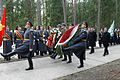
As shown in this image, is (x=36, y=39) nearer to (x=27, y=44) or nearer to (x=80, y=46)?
(x=80, y=46)

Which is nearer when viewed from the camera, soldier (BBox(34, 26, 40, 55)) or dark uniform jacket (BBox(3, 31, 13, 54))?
dark uniform jacket (BBox(3, 31, 13, 54))

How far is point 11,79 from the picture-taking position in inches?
375

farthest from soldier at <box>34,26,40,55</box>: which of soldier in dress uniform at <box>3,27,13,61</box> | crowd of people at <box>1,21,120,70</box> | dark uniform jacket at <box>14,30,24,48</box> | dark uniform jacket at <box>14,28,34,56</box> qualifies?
dark uniform jacket at <box>14,28,34,56</box>

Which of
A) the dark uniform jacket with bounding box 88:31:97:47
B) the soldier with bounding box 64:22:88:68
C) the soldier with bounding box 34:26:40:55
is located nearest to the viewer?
the soldier with bounding box 64:22:88:68

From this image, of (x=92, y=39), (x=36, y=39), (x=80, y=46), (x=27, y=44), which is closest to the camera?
(x=27, y=44)

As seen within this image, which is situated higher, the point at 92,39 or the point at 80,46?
the point at 80,46

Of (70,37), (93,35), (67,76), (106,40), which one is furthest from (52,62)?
(93,35)

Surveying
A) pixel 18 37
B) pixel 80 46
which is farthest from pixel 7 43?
pixel 80 46

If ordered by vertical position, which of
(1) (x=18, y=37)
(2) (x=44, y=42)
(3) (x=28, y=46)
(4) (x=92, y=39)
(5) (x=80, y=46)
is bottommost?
(4) (x=92, y=39)

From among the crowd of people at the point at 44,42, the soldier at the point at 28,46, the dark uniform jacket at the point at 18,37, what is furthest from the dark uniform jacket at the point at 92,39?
the soldier at the point at 28,46

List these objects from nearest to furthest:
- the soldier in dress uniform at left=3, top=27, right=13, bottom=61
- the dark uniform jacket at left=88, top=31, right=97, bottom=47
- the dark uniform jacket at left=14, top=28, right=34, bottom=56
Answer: the dark uniform jacket at left=14, top=28, right=34, bottom=56 < the soldier in dress uniform at left=3, top=27, right=13, bottom=61 < the dark uniform jacket at left=88, top=31, right=97, bottom=47

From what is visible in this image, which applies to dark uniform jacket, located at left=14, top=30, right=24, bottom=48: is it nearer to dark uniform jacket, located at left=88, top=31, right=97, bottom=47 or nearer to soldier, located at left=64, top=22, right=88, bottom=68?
soldier, located at left=64, top=22, right=88, bottom=68

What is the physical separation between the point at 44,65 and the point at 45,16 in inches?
1403

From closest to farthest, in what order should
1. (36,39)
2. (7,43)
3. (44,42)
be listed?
(7,43)
(36,39)
(44,42)
